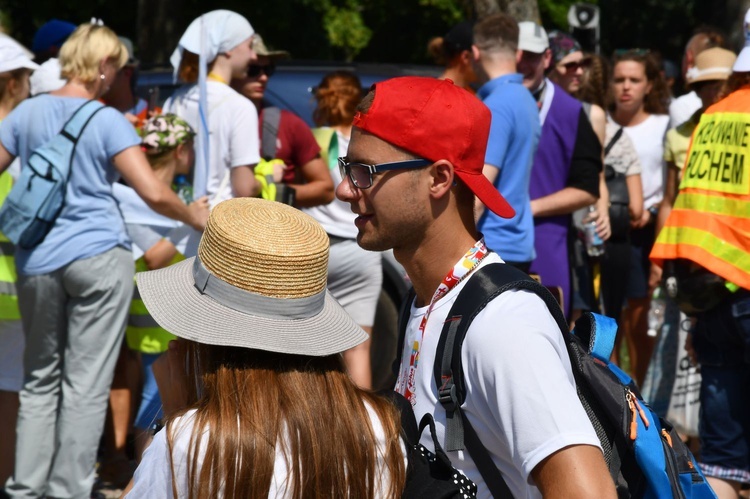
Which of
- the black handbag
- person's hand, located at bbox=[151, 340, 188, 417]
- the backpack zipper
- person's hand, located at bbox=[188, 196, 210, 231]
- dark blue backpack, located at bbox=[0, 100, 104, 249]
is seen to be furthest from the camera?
the black handbag

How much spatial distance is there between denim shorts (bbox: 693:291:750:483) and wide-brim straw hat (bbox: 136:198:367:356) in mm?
2258

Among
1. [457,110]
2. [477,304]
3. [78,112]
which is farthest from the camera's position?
[78,112]

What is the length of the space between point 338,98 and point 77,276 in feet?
6.67

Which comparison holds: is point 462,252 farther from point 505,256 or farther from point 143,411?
point 143,411

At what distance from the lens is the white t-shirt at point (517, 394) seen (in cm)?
196

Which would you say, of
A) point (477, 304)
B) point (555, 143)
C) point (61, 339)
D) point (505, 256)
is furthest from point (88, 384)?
point (477, 304)

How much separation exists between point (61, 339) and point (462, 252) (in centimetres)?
266

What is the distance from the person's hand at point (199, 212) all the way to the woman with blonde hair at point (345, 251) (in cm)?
95

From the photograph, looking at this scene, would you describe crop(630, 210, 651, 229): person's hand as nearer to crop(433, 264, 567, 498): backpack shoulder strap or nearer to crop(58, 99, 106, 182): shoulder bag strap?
crop(58, 99, 106, 182): shoulder bag strap

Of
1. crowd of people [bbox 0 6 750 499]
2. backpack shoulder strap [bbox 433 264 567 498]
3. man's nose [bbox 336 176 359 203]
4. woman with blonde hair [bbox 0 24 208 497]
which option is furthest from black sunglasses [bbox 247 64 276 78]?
backpack shoulder strap [bbox 433 264 567 498]

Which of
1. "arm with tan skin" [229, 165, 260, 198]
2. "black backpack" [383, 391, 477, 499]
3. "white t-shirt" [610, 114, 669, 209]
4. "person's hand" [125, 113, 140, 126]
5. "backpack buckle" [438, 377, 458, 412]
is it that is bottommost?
"white t-shirt" [610, 114, 669, 209]

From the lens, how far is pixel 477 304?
2109 mm

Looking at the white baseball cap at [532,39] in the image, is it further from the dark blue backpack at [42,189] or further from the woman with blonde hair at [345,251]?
the dark blue backpack at [42,189]

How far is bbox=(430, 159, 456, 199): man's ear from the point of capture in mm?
2311
